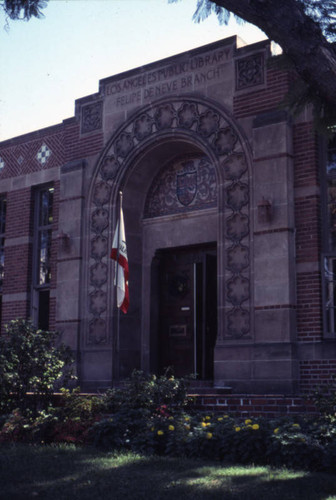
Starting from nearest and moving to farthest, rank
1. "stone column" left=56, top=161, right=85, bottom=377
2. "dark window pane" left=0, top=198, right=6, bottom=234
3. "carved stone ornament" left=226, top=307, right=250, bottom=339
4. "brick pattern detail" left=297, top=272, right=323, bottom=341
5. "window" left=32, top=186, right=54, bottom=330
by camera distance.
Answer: "brick pattern detail" left=297, top=272, right=323, bottom=341 < "carved stone ornament" left=226, top=307, right=250, bottom=339 < "stone column" left=56, top=161, right=85, bottom=377 < "window" left=32, top=186, right=54, bottom=330 < "dark window pane" left=0, top=198, right=6, bottom=234

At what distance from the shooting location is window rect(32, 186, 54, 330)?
50.1 feet

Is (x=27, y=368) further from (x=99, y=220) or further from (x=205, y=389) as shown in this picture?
(x=99, y=220)

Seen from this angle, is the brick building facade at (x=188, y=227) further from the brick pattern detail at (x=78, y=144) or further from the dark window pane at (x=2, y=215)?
the dark window pane at (x=2, y=215)

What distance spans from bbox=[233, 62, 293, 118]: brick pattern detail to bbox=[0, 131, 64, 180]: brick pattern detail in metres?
4.81

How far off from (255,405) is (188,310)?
378 centimetres

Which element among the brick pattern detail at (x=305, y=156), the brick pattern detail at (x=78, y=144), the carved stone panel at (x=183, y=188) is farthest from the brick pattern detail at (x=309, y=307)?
the brick pattern detail at (x=78, y=144)

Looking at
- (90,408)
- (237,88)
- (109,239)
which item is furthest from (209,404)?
(237,88)

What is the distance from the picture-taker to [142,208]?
14.3 meters

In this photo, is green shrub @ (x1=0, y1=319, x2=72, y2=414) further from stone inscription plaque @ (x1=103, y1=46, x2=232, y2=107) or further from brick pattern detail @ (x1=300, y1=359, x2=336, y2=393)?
stone inscription plaque @ (x1=103, y1=46, x2=232, y2=107)

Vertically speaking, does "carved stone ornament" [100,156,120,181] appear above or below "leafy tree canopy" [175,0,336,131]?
above

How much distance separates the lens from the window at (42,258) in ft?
50.1

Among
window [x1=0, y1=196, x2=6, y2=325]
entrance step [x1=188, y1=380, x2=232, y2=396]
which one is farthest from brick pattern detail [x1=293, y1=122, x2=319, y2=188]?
window [x1=0, y1=196, x2=6, y2=325]

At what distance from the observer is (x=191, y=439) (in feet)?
27.2

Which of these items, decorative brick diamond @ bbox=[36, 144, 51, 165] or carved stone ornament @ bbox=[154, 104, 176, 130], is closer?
carved stone ornament @ bbox=[154, 104, 176, 130]
